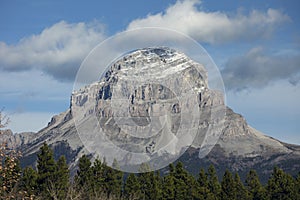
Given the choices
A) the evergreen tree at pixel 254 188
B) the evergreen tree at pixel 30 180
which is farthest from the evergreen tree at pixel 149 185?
the evergreen tree at pixel 254 188

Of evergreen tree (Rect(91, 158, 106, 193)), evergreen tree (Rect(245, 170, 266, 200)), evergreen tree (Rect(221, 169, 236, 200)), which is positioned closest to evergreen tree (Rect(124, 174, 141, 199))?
evergreen tree (Rect(91, 158, 106, 193))

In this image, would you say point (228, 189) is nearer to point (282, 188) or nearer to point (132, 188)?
point (282, 188)

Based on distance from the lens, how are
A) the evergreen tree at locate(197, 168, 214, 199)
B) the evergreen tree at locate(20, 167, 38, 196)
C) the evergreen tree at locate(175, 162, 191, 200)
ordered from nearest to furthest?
the evergreen tree at locate(20, 167, 38, 196), the evergreen tree at locate(175, 162, 191, 200), the evergreen tree at locate(197, 168, 214, 199)

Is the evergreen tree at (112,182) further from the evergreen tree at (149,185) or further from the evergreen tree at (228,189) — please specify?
the evergreen tree at (228,189)

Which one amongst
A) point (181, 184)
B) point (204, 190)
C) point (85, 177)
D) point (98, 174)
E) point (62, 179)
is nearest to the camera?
point (62, 179)

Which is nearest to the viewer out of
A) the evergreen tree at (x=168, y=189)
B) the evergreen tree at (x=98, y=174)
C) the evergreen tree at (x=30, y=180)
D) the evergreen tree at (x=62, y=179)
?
the evergreen tree at (x=62, y=179)

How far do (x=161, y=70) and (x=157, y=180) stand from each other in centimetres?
1970

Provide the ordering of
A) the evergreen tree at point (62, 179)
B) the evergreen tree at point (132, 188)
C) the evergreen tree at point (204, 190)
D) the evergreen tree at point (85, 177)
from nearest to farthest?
the evergreen tree at point (62, 179) → the evergreen tree at point (85, 177) → the evergreen tree at point (132, 188) → the evergreen tree at point (204, 190)

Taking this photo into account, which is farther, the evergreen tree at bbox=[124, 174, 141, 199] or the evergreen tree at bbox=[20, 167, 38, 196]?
the evergreen tree at bbox=[124, 174, 141, 199]

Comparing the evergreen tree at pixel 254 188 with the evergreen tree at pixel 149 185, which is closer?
the evergreen tree at pixel 149 185

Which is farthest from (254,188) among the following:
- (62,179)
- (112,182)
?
(62,179)

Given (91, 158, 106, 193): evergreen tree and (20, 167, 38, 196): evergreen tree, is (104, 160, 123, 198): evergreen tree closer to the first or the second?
(91, 158, 106, 193): evergreen tree

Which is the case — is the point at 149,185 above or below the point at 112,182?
below

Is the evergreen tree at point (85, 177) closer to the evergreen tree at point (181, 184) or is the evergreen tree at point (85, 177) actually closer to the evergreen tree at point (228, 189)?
the evergreen tree at point (181, 184)
